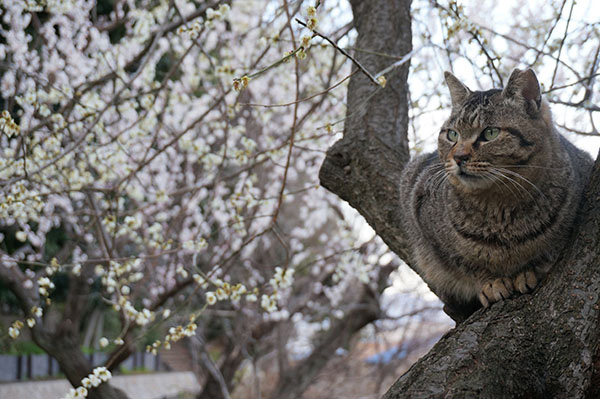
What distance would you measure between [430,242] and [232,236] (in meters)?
4.74

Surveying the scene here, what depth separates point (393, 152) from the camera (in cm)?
272

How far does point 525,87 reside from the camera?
6.83 ft

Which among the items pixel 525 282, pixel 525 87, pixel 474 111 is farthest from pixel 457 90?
pixel 525 282

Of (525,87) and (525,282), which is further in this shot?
(525,87)

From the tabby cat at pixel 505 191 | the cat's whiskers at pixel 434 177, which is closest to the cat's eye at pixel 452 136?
the tabby cat at pixel 505 191

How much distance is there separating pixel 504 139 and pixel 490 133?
0.23ft

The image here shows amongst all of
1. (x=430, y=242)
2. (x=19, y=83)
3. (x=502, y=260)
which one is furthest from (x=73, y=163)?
(x=502, y=260)

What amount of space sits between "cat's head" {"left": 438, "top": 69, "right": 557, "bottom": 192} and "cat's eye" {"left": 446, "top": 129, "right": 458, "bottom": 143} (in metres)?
0.05

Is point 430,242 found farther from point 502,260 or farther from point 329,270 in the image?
point 329,270

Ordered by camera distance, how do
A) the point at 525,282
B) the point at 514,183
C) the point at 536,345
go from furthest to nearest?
1. the point at 514,183
2. the point at 525,282
3. the point at 536,345

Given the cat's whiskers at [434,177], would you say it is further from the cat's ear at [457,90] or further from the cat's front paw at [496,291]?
the cat's front paw at [496,291]

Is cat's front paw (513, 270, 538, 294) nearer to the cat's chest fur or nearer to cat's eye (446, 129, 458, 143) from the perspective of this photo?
the cat's chest fur

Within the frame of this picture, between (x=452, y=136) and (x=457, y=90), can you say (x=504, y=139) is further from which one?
(x=457, y=90)

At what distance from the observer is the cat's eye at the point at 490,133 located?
2.09 metres
